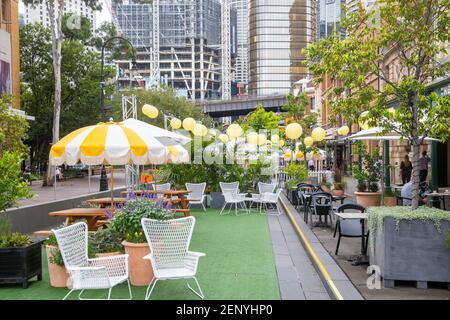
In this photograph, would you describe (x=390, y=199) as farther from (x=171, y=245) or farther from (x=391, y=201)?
(x=171, y=245)

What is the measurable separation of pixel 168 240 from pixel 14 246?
2.30 meters

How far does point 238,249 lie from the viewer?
9758 mm

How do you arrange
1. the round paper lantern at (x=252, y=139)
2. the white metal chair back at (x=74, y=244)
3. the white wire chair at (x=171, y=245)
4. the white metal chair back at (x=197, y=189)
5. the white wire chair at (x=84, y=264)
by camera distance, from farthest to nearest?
the round paper lantern at (x=252, y=139) → the white metal chair back at (x=197, y=189) → the white wire chair at (x=171, y=245) → the white metal chair back at (x=74, y=244) → the white wire chair at (x=84, y=264)

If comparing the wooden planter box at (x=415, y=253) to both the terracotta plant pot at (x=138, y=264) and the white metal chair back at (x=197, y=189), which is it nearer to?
the terracotta plant pot at (x=138, y=264)

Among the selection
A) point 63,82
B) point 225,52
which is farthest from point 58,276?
point 225,52

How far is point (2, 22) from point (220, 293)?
104 feet

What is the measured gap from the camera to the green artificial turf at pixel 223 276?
647cm

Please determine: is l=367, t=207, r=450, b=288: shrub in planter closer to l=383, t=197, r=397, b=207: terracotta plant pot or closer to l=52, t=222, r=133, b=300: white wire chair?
l=52, t=222, r=133, b=300: white wire chair

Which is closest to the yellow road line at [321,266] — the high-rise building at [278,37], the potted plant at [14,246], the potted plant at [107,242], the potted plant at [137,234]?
the potted plant at [137,234]

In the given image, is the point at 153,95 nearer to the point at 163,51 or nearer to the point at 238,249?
the point at 238,249

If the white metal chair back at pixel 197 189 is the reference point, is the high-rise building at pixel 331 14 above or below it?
above

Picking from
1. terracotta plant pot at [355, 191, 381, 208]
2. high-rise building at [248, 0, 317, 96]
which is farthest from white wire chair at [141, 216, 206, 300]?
high-rise building at [248, 0, 317, 96]

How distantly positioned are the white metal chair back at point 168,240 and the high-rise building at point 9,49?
29.2 metres

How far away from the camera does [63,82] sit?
42156 mm
